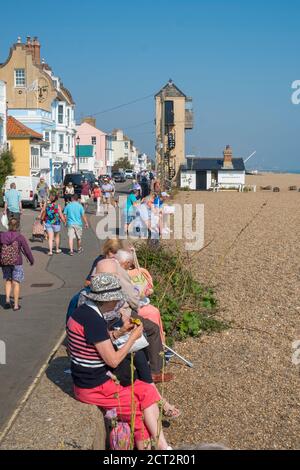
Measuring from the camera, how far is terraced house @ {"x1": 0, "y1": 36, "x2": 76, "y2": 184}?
55062mm

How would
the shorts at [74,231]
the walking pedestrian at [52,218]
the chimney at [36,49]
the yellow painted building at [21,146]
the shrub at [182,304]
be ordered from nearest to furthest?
the shrub at [182,304] < the shorts at [74,231] < the walking pedestrian at [52,218] < the yellow painted building at [21,146] < the chimney at [36,49]

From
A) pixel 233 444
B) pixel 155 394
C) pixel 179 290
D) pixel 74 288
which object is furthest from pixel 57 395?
pixel 74 288

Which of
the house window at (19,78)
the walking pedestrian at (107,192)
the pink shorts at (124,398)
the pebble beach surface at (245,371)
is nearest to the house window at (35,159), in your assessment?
the house window at (19,78)

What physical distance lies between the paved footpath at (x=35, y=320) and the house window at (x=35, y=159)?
32.6m

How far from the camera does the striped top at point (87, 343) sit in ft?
15.9

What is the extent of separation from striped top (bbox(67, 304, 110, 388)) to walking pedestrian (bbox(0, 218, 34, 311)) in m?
5.16

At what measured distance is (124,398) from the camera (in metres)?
4.90

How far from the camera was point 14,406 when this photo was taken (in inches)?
226

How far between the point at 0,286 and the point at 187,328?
4.86 m

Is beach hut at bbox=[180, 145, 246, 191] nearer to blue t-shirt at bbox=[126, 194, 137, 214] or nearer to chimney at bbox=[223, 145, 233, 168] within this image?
chimney at bbox=[223, 145, 233, 168]

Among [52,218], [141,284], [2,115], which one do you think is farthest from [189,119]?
[141,284]

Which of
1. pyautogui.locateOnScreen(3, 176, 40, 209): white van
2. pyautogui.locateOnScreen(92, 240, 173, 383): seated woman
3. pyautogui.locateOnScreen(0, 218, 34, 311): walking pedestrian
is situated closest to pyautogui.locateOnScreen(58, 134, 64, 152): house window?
pyautogui.locateOnScreen(3, 176, 40, 209): white van

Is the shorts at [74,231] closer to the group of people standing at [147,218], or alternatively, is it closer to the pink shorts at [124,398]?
the group of people standing at [147,218]

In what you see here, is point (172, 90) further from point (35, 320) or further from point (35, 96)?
point (35, 320)
